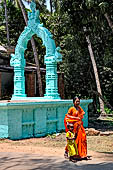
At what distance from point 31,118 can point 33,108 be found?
13.7 inches

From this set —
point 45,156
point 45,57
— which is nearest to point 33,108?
point 45,57

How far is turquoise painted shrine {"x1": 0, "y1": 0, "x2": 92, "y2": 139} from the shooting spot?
1022 cm

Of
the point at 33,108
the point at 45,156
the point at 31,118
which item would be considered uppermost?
the point at 33,108

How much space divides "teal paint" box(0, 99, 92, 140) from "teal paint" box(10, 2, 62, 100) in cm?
87

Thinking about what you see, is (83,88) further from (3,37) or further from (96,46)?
(3,37)

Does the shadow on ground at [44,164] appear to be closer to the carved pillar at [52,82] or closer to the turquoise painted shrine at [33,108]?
the turquoise painted shrine at [33,108]

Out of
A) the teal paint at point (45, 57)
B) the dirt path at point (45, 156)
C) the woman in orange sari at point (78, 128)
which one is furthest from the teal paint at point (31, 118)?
the woman in orange sari at point (78, 128)

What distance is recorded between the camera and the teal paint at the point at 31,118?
10164 millimetres

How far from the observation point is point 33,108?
35.9 ft

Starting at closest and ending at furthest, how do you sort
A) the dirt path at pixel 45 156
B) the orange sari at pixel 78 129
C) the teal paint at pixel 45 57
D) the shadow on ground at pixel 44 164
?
the shadow on ground at pixel 44 164
the dirt path at pixel 45 156
the orange sari at pixel 78 129
the teal paint at pixel 45 57

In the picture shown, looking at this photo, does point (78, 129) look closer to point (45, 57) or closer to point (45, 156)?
point (45, 156)

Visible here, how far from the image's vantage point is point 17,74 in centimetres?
1406

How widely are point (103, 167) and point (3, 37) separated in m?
24.0

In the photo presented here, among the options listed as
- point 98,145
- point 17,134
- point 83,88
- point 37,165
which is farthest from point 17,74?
point 83,88
